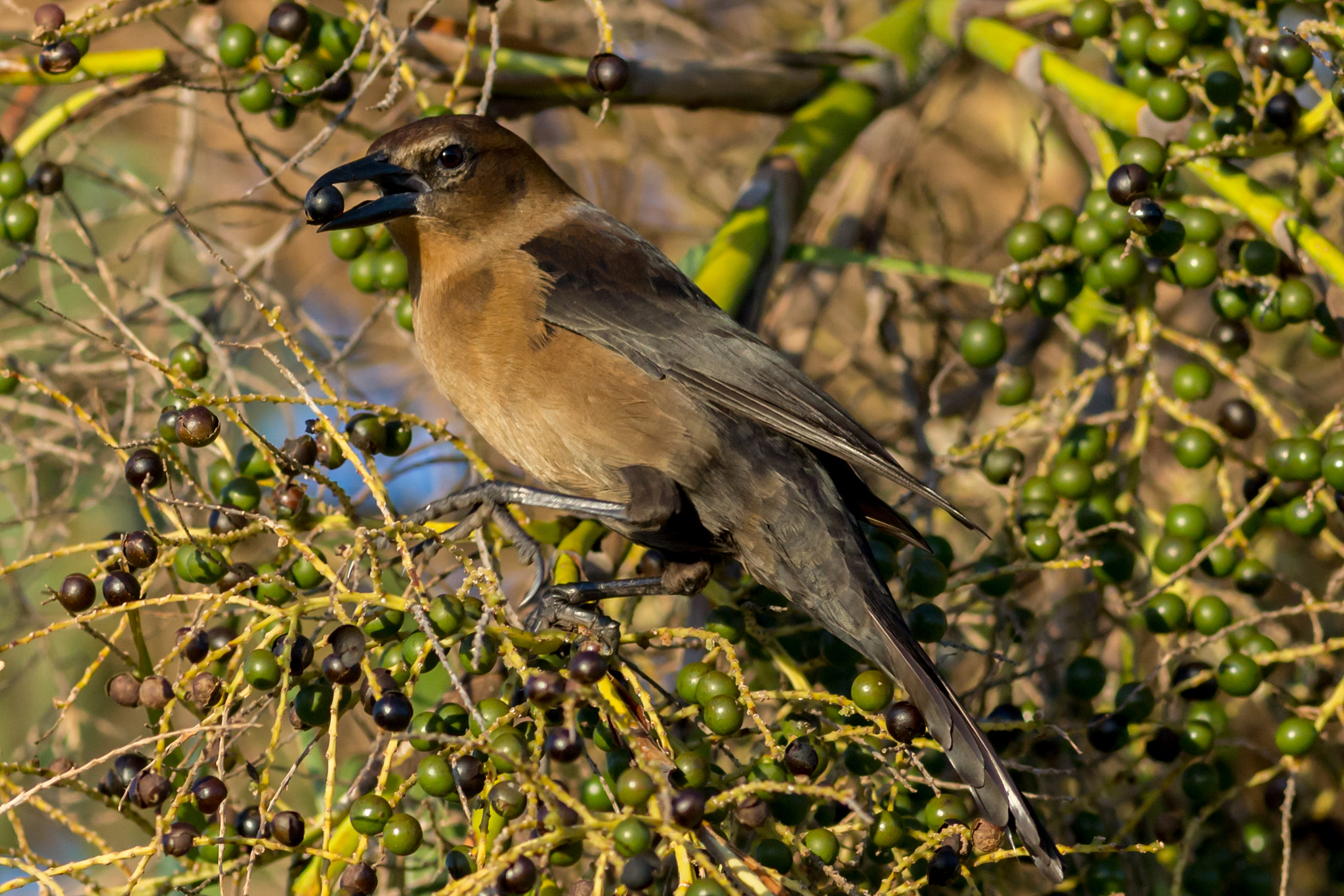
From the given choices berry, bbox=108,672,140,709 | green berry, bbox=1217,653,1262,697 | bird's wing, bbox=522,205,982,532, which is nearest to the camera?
berry, bbox=108,672,140,709

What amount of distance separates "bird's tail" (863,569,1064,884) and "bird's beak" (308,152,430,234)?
5.29 feet

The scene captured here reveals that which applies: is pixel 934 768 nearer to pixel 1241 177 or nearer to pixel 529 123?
pixel 1241 177

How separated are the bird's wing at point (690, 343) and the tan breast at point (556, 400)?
0.16ft

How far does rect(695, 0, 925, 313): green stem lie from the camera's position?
3320 millimetres

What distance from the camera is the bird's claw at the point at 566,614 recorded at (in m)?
2.45

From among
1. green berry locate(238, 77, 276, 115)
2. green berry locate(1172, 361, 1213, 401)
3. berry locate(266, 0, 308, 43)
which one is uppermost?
berry locate(266, 0, 308, 43)

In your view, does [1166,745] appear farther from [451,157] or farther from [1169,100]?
[451,157]

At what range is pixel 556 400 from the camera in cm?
307

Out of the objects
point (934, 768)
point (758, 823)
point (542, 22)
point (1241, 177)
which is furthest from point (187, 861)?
point (542, 22)

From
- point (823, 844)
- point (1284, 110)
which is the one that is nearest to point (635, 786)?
point (823, 844)

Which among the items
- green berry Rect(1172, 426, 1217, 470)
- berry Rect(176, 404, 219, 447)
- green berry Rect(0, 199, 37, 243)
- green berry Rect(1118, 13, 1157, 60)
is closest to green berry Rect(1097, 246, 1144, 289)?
green berry Rect(1172, 426, 1217, 470)

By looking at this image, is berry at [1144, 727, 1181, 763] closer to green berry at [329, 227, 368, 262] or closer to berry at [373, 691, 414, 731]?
berry at [373, 691, 414, 731]

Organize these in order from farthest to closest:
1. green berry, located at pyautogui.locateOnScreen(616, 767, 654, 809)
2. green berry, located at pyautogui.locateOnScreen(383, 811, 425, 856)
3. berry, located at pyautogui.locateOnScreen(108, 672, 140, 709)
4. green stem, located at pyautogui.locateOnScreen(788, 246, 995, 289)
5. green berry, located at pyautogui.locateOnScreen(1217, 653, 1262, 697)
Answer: green stem, located at pyautogui.locateOnScreen(788, 246, 995, 289)
green berry, located at pyautogui.locateOnScreen(1217, 653, 1262, 697)
berry, located at pyautogui.locateOnScreen(108, 672, 140, 709)
green berry, located at pyautogui.locateOnScreen(383, 811, 425, 856)
green berry, located at pyautogui.locateOnScreen(616, 767, 654, 809)

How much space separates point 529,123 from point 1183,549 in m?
3.16
